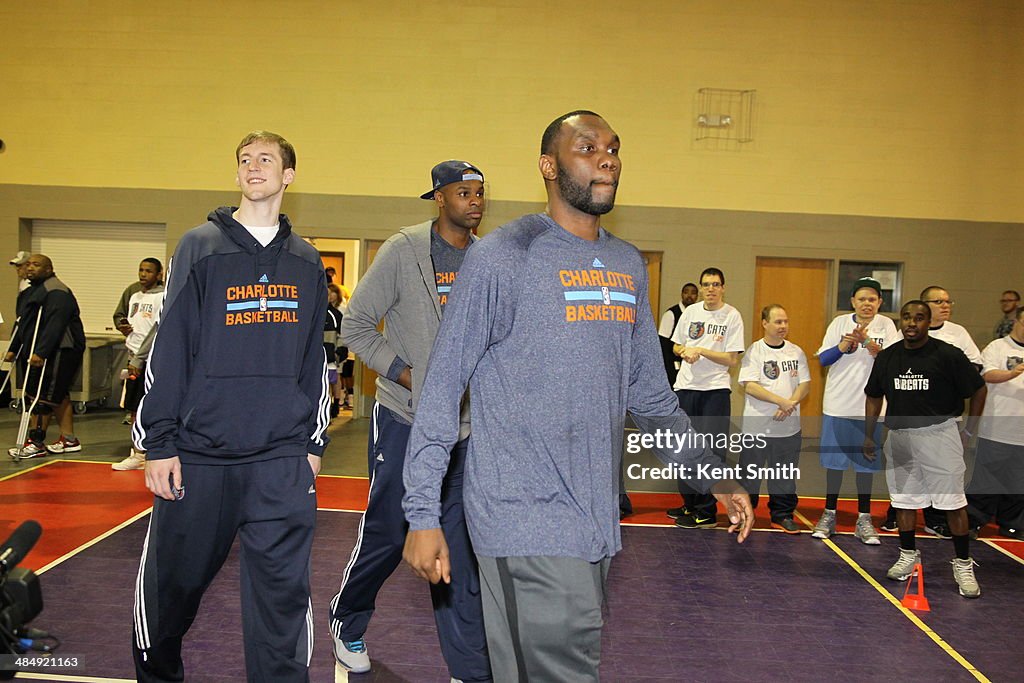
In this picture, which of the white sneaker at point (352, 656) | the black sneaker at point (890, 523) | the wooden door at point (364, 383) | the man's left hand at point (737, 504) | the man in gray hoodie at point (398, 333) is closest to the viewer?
the man's left hand at point (737, 504)

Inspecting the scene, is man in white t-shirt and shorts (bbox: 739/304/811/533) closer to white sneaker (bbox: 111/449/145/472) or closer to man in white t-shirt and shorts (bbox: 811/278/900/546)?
man in white t-shirt and shorts (bbox: 811/278/900/546)

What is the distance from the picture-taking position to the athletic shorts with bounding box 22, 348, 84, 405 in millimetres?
9352

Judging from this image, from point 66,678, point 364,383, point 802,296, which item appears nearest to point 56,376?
point 364,383

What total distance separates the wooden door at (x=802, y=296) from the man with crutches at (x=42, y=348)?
8.98m

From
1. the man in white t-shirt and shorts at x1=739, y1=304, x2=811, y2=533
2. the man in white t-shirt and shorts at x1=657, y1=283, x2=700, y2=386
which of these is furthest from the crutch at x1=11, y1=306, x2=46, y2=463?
the man in white t-shirt and shorts at x1=657, y1=283, x2=700, y2=386

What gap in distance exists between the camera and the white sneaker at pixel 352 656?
4266 millimetres

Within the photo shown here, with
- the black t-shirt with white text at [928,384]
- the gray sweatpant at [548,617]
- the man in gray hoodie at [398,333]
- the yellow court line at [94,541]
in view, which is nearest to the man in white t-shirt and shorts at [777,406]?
the black t-shirt with white text at [928,384]

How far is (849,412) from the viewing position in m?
7.50

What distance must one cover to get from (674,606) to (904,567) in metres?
1.84

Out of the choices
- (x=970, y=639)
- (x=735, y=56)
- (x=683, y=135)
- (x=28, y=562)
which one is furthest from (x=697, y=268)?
(x=28, y=562)

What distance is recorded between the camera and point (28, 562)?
5.83m

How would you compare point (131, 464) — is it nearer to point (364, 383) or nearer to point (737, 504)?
point (364, 383)

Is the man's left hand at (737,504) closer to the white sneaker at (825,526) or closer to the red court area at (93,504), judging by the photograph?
the red court area at (93,504)

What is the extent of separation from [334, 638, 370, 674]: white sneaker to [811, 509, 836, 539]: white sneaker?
→ 4.37m
